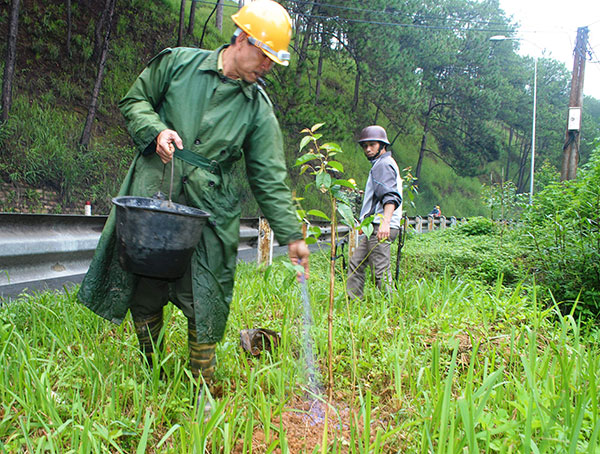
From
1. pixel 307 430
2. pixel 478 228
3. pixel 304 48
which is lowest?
pixel 307 430

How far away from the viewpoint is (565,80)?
50.0 metres

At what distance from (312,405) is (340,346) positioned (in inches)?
30.0

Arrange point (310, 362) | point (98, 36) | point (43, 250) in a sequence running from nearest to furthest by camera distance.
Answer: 1. point (310, 362)
2. point (43, 250)
3. point (98, 36)

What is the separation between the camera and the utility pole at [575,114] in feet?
36.7

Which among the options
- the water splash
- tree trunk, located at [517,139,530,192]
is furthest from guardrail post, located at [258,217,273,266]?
tree trunk, located at [517,139,530,192]

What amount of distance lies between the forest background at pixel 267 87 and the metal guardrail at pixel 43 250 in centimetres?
381

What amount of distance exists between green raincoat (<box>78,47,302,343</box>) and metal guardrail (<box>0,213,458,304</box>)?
3.61ft

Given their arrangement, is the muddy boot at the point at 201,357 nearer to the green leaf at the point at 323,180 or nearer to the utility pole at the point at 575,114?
the green leaf at the point at 323,180

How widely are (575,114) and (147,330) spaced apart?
474 inches

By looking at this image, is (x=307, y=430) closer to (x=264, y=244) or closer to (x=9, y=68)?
(x=264, y=244)

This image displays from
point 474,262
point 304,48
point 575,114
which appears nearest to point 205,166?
point 474,262

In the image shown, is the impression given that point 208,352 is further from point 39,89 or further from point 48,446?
point 39,89

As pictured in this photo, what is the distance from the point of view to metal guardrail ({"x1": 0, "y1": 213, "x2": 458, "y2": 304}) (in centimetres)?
298

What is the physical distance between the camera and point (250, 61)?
2.19 m
